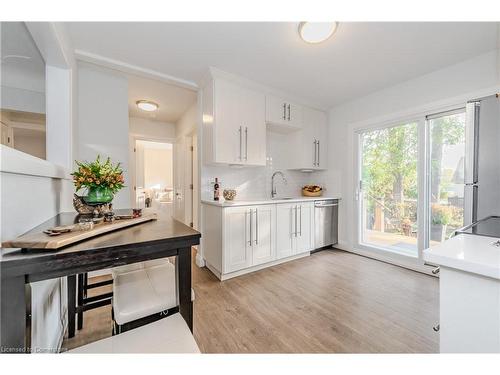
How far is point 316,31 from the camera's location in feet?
5.75

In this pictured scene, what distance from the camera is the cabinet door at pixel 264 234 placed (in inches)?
100

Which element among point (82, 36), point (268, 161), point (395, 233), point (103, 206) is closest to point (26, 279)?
point (103, 206)

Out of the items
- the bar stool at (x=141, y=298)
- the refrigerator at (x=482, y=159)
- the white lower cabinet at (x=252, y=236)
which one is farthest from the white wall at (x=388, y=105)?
the bar stool at (x=141, y=298)

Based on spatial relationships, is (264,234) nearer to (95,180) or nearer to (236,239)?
(236,239)

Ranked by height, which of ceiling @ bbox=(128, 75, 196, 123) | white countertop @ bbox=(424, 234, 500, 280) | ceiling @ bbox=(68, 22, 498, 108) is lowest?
white countertop @ bbox=(424, 234, 500, 280)

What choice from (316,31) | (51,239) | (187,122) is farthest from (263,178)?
(51,239)

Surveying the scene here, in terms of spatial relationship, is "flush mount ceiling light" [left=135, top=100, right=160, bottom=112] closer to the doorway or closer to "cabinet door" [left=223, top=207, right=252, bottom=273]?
"cabinet door" [left=223, top=207, right=252, bottom=273]

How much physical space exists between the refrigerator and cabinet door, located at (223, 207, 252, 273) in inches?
81.9

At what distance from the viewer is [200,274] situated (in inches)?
99.7

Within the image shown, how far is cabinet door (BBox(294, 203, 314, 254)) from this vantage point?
2.98 metres

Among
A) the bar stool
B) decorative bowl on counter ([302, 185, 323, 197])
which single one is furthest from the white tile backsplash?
the bar stool

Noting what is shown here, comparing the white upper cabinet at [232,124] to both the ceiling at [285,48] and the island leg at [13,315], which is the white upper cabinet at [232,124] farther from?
the island leg at [13,315]

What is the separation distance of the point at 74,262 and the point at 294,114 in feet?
10.6
